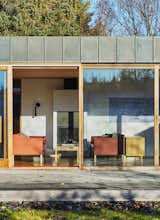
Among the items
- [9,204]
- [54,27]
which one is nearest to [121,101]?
[9,204]

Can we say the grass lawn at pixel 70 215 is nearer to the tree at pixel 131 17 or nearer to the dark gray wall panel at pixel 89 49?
the dark gray wall panel at pixel 89 49

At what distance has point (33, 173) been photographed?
1009cm

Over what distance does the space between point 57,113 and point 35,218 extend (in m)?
9.18

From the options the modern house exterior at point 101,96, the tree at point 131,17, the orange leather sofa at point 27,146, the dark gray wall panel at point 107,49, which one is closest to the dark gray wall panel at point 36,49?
the modern house exterior at point 101,96

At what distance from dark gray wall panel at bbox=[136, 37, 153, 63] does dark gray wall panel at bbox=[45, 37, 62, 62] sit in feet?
5.34

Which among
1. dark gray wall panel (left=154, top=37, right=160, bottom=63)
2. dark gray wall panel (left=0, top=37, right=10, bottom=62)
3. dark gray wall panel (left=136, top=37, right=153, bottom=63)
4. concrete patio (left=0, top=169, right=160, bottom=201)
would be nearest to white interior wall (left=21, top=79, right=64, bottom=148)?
dark gray wall panel (left=0, top=37, right=10, bottom=62)

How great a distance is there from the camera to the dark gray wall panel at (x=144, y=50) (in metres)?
10.5

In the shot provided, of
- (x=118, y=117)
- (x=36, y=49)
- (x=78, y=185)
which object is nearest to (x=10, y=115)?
(x=36, y=49)

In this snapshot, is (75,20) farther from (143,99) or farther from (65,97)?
(143,99)

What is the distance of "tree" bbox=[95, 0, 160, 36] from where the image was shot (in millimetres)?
26844

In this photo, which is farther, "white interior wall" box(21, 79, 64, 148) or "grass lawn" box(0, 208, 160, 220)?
"white interior wall" box(21, 79, 64, 148)

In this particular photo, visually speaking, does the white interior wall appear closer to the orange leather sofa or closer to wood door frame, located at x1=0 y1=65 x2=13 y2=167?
the orange leather sofa

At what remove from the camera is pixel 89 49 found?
10492mm

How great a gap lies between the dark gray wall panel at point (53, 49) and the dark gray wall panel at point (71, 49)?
10cm
